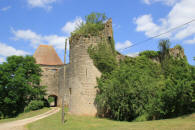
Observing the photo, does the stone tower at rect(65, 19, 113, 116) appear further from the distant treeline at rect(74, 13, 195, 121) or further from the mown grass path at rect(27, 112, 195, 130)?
the mown grass path at rect(27, 112, 195, 130)

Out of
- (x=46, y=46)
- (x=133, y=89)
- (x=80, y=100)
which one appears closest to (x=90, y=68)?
(x=80, y=100)

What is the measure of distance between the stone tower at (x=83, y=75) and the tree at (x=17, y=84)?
9.38 m

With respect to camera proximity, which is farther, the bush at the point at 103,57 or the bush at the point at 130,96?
the bush at the point at 103,57

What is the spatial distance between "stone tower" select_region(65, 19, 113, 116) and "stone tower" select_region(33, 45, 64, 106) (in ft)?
30.1

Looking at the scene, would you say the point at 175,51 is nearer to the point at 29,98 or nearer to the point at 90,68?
the point at 90,68

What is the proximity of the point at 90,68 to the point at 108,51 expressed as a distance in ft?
7.72

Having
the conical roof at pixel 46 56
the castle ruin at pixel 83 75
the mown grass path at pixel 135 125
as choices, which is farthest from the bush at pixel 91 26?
the conical roof at pixel 46 56

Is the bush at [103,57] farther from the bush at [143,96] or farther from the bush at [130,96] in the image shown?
the bush at [130,96]

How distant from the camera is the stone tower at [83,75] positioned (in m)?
15.6

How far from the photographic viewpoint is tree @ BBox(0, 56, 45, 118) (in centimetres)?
2334

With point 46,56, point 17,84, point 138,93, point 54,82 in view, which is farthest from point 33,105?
point 46,56

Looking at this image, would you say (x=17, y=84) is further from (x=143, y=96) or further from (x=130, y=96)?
(x=143, y=96)

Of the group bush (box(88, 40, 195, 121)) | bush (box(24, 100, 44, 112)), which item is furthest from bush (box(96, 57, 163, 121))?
bush (box(24, 100, 44, 112))

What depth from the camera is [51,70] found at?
30219mm
